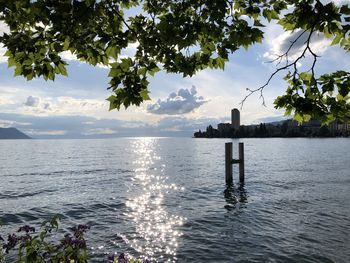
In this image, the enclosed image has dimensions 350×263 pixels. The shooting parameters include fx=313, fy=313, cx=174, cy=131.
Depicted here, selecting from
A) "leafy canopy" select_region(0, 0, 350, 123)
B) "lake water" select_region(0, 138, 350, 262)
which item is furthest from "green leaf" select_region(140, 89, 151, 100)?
"lake water" select_region(0, 138, 350, 262)

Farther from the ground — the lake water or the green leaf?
the green leaf

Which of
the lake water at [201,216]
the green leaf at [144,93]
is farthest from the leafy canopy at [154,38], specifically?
the lake water at [201,216]

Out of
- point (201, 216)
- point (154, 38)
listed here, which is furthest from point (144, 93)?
point (201, 216)

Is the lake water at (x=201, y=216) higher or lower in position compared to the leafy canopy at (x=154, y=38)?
lower

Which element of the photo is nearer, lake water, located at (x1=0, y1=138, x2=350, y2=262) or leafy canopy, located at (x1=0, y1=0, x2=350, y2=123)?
leafy canopy, located at (x1=0, y1=0, x2=350, y2=123)

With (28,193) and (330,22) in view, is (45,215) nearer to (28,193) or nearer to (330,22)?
(28,193)

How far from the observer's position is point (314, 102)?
14.4 ft

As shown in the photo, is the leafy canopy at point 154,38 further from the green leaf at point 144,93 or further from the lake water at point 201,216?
the lake water at point 201,216

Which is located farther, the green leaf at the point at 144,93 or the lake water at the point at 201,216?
the lake water at the point at 201,216

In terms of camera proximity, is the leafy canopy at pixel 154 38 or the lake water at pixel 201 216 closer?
the leafy canopy at pixel 154 38

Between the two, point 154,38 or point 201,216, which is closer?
point 154,38

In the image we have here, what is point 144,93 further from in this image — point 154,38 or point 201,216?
point 201,216

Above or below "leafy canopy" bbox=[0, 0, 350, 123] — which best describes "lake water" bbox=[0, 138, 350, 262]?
below

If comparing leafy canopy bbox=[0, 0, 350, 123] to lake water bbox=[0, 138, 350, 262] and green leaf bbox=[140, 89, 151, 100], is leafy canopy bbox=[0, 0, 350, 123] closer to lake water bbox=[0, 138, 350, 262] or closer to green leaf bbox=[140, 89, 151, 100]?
green leaf bbox=[140, 89, 151, 100]
